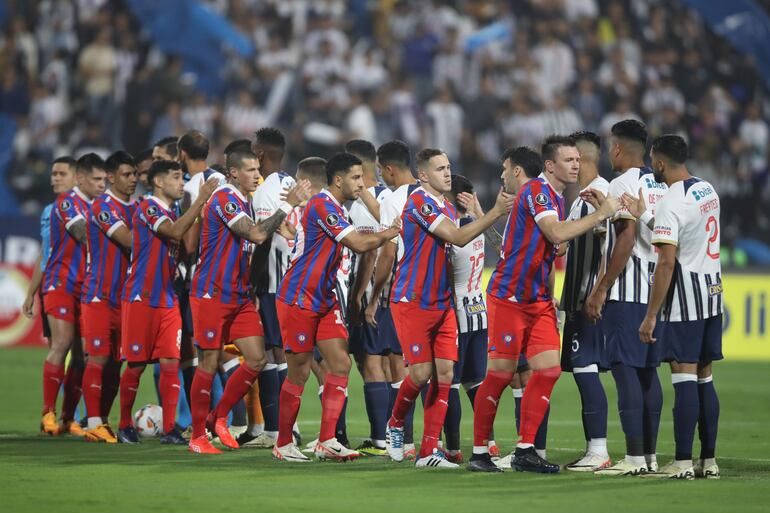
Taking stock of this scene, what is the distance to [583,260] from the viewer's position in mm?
8875

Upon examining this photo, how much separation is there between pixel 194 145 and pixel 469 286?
108 inches

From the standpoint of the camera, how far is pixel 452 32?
2331 centimetres

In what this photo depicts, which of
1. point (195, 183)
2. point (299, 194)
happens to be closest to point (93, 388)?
point (195, 183)

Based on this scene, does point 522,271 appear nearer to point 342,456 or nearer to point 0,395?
point 342,456

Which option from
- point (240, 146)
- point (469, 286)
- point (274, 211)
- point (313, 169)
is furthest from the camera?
point (274, 211)

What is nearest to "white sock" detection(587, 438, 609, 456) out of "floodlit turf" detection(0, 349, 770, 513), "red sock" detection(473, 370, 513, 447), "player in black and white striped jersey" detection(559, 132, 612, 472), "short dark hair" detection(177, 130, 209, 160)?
"player in black and white striped jersey" detection(559, 132, 612, 472)

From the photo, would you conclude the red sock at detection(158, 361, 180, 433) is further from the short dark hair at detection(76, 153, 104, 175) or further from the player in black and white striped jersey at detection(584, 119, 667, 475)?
the player in black and white striped jersey at detection(584, 119, 667, 475)

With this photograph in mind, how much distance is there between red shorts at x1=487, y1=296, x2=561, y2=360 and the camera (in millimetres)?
8367

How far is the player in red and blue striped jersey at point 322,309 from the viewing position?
8.98 m

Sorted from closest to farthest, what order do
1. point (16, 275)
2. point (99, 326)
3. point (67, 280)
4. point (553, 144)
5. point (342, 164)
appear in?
point (553, 144) → point (342, 164) → point (99, 326) → point (67, 280) → point (16, 275)

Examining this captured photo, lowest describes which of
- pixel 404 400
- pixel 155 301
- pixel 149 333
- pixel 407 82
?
pixel 404 400

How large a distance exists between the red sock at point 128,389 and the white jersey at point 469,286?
Result: 2762 millimetres

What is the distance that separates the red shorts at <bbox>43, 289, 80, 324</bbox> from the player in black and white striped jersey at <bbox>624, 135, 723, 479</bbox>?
17.3ft

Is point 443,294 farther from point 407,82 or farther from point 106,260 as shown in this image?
point 407,82
